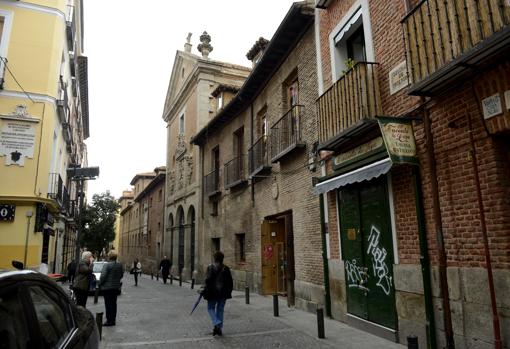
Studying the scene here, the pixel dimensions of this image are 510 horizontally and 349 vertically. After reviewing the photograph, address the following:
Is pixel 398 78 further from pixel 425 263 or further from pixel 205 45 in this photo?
pixel 205 45

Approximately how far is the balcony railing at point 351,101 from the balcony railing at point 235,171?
7.22 meters

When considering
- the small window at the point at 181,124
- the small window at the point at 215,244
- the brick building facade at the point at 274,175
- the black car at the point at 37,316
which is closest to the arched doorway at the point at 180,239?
the small window at the point at 181,124

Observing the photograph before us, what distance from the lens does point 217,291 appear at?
745 cm

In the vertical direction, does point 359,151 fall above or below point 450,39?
below

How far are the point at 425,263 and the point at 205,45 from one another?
2127 centimetres

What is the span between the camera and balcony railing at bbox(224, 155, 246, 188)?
52.3 ft

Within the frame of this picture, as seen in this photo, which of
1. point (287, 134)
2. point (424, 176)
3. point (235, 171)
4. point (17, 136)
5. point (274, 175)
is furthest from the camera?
point (235, 171)

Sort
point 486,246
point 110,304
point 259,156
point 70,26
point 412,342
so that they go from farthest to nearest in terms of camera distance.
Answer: point 70,26 → point 259,156 → point 110,304 → point 486,246 → point 412,342

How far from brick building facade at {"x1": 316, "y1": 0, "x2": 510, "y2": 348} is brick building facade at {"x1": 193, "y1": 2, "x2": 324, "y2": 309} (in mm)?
1502

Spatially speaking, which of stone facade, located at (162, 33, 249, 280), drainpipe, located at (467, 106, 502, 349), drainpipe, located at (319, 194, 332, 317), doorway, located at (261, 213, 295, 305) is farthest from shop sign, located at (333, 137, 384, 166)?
stone facade, located at (162, 33, 249, 280)

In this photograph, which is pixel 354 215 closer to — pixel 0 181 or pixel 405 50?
pixel 405 50

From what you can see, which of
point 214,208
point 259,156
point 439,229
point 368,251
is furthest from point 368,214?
point 214,208

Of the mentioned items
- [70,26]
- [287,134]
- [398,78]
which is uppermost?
[70,26]

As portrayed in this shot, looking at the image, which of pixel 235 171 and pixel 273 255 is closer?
pixel 273 255
